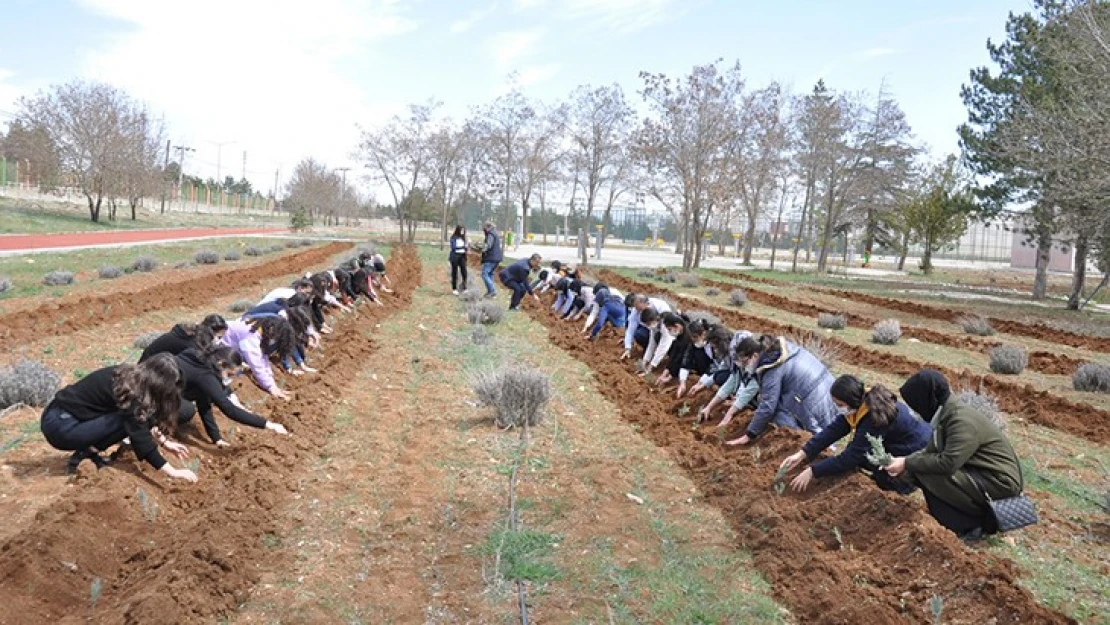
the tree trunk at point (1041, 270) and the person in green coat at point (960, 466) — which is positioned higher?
the tree trunk at point (1041, 270)

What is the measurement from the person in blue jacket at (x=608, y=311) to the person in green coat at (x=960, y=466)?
8343mm

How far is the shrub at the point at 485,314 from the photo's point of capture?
1549 cm

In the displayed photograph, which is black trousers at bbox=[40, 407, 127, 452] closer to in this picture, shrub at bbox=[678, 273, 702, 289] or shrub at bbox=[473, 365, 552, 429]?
shrub at bbox=[473, 365, 552, 429]

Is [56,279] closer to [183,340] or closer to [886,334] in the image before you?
[183,340]

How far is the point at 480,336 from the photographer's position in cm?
1348

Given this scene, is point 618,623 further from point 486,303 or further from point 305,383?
point 486,303

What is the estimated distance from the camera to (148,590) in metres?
4.25

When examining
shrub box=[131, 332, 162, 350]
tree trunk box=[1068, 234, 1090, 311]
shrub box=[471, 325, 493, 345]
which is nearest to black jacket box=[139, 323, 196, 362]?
shrub box=[131, 332, 162, 350]

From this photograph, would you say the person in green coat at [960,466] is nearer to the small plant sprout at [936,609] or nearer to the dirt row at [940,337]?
the small plant sprout at [936,609]

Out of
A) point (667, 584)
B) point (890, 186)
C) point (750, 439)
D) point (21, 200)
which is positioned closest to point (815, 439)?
point (750, 439)

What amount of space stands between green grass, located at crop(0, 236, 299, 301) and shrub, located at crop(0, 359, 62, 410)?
8.88 meters

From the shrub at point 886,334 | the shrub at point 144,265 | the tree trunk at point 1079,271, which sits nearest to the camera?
the shrub at point 886,334

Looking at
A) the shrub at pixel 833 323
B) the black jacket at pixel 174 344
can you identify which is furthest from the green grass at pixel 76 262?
the shrub at pixel 833 323

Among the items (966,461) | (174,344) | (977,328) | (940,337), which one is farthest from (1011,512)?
(977,328)
